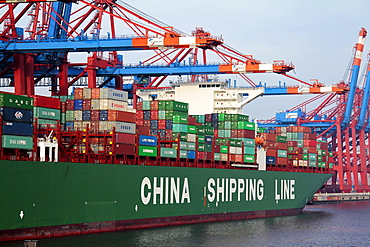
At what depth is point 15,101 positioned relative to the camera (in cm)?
3325

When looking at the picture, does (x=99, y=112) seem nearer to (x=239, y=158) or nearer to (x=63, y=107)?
(x=63, y=107)

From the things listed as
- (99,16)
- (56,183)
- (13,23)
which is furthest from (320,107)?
(56,183)

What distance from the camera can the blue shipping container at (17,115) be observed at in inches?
1280

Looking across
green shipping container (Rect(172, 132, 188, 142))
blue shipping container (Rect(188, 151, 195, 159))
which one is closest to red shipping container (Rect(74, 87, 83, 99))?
green shipping container (Rect(172, 132, 188, 142))

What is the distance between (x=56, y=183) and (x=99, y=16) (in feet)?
65.4

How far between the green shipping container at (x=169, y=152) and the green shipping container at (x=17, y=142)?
40.6 ft

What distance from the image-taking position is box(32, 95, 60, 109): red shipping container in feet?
122

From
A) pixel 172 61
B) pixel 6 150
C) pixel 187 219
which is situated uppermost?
pixel 172 61

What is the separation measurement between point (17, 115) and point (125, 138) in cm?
873

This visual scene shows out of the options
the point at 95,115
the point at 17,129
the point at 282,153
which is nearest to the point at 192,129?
the point at 95,115

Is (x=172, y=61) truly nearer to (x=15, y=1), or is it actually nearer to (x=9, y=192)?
(x=15, y=1)

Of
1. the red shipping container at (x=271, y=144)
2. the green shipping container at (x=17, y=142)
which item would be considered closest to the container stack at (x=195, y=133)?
the red shipping container at (x=271, y=144)

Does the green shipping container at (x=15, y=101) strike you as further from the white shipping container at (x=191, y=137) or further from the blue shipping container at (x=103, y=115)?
the white shipping container at (x=191, y=137)

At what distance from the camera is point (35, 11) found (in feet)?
166
